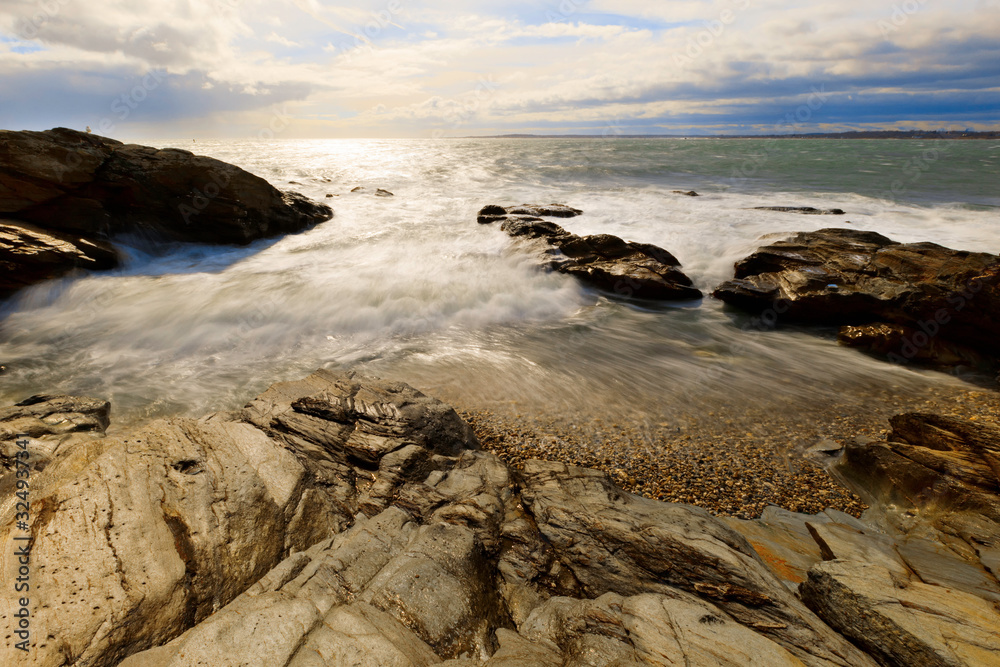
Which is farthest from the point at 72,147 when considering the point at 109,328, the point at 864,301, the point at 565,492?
the point at 864,301

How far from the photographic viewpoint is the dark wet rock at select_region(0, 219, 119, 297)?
10.4 meters

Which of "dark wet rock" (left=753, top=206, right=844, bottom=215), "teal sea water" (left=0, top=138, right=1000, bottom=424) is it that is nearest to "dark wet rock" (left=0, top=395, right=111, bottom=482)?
"teal sea water" (left=0, top=138, right=1000, bottom=424)

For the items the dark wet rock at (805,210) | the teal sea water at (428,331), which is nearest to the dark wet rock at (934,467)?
the teal sea water at (428,331)

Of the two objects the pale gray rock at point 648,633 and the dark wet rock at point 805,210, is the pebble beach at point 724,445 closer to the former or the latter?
the pale gray rock at point 648,633

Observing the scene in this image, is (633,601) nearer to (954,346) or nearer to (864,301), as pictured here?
(954,346)

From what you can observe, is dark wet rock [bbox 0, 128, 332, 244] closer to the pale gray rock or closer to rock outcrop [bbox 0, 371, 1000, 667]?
rock outcrop [bbox 0, 371, 1000, 667]

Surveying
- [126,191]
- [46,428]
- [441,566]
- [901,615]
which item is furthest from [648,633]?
[126,191]

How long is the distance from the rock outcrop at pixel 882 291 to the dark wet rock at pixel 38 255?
16687mm

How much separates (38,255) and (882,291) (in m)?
19.4

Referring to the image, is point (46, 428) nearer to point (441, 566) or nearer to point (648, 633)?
point (441, 566)

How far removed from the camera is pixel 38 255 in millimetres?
10820

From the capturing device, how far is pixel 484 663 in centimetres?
283

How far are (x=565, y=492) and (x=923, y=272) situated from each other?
1049 cm

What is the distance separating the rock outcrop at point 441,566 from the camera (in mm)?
2943
